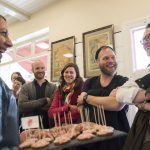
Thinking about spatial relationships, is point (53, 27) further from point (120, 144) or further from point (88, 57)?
Answer: point (120, 144)

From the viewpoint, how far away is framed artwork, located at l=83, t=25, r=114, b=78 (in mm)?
3295

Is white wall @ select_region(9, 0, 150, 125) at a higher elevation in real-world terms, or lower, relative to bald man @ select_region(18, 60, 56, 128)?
higher

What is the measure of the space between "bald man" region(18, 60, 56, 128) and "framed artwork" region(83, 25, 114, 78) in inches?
36.1

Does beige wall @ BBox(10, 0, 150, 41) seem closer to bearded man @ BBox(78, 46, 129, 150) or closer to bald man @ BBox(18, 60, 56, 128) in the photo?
bald man @ BBox(18, 60, 56, 128)

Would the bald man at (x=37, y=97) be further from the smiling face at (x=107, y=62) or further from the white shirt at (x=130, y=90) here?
the white shirt at (x=130, y=90)

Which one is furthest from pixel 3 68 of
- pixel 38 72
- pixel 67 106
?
pixel 67 106

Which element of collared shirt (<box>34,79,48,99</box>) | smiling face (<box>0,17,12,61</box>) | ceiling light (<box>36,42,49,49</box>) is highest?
ceiling light (<box>36,42,49,49</box>)

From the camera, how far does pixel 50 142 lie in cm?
120

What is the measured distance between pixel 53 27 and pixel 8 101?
319 cm

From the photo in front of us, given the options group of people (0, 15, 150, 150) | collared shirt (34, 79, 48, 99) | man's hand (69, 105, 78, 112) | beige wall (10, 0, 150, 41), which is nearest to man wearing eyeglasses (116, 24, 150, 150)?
group of people (0, 15, 150, 150)

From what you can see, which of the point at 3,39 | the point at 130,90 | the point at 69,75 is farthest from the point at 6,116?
the point at 69,75

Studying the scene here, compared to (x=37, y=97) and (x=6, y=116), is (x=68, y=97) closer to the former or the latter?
(x=37, y=97)

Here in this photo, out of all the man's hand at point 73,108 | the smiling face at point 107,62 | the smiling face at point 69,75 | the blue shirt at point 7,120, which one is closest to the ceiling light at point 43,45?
the smiling face at point 69,75

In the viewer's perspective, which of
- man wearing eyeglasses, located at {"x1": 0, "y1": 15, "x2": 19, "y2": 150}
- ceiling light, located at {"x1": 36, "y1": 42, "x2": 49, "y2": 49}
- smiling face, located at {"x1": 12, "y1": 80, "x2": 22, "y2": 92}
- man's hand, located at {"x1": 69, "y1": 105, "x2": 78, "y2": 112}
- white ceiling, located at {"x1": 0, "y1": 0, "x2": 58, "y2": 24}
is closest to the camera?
man wearing eyeglasses, located at {"x1": 0, "y1": 15, "x2": 19, "y2": 150}
